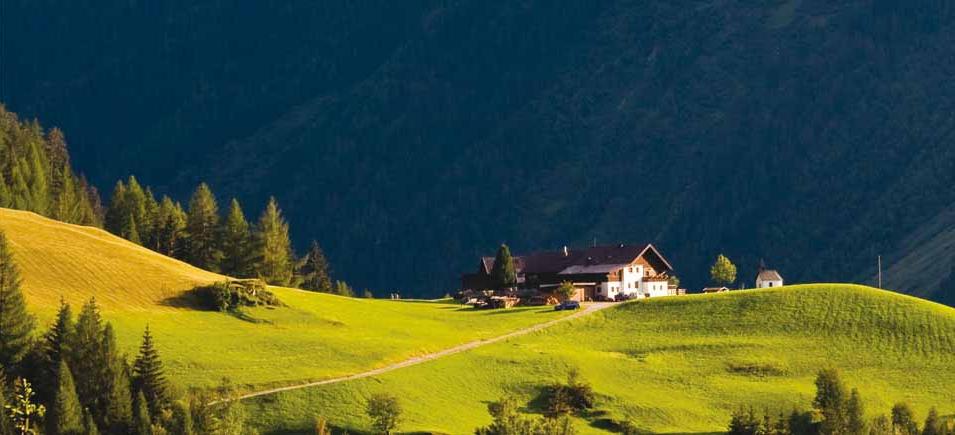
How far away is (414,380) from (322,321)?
21.1 m

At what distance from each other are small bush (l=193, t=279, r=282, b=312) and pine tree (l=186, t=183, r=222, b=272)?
118 ft

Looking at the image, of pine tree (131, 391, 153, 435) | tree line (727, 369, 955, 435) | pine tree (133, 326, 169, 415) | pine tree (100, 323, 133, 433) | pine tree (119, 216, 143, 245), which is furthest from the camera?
pine tree (119, 216, 143, 245)

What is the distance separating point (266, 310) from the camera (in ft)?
387

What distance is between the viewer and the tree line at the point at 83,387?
81.0 metres

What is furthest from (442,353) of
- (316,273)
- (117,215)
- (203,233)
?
(316,273)

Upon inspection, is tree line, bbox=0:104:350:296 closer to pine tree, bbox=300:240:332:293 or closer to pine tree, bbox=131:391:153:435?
pine tree, bbox=300:240:332:293

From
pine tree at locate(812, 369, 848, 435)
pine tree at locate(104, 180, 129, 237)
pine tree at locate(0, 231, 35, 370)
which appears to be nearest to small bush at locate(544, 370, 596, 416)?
pine tree at locate(812, 369, 848, 435)

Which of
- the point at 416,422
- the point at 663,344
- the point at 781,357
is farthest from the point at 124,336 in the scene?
the point at 781,357

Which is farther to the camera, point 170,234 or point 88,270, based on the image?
point 170,234

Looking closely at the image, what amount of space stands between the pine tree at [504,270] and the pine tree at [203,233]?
3169 cm

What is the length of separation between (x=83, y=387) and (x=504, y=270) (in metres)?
75.8

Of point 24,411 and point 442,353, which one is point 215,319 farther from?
point 24,411

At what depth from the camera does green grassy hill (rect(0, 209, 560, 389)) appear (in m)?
98.9

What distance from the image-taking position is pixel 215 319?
11300cm
